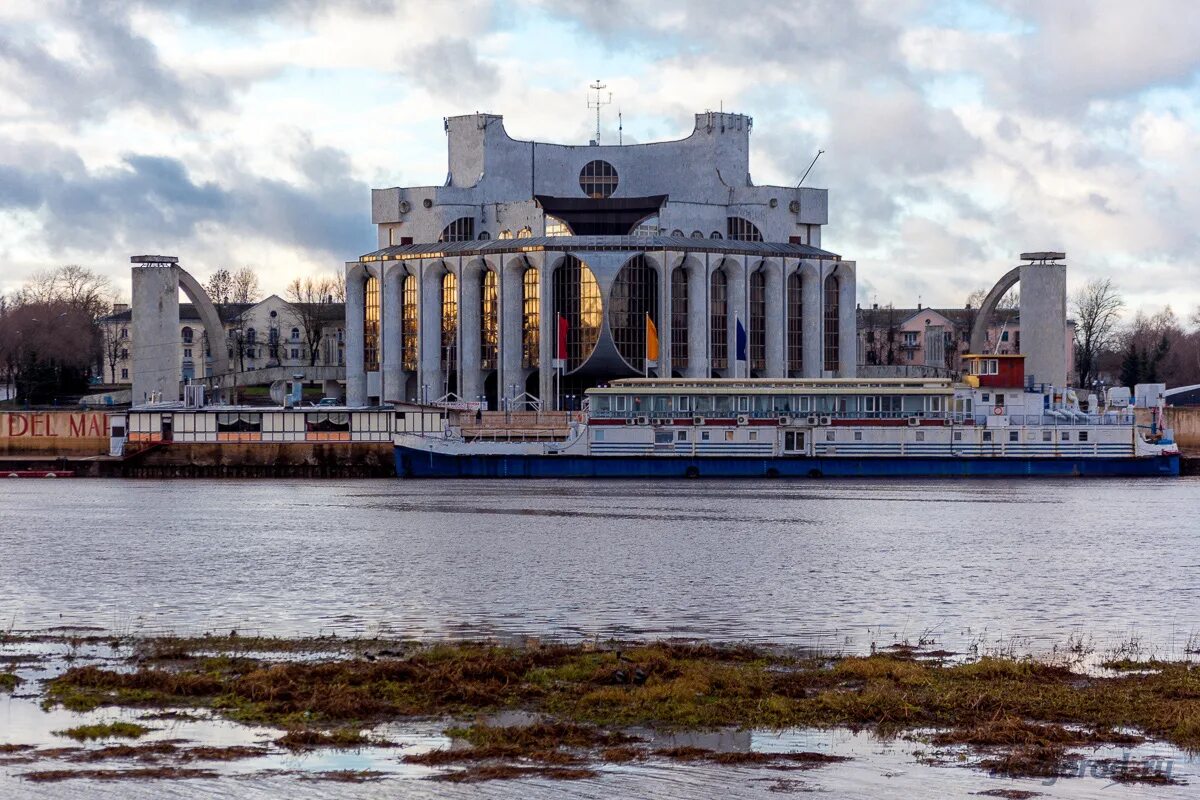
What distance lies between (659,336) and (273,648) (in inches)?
4730

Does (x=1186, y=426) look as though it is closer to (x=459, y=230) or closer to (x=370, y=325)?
(x=459, y=230)

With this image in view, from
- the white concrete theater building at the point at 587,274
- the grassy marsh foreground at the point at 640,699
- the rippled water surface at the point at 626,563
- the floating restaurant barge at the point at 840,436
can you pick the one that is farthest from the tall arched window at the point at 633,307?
the grassy marsh foreground at the point at 640,699

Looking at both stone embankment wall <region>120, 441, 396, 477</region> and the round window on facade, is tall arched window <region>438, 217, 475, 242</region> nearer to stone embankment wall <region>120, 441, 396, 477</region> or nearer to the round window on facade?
the round window on facade

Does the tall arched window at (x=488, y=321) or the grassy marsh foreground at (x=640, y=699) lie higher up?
the tall arched window at (x=488, y=321)

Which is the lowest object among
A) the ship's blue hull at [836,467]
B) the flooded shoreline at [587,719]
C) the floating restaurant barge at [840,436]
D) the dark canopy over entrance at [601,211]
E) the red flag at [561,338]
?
the flooded shoreline at [587,719]

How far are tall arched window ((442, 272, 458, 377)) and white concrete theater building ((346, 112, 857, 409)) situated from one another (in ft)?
0.59

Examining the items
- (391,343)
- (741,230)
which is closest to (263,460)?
(391,343)

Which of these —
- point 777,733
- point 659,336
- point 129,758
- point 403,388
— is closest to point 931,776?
point 777,733

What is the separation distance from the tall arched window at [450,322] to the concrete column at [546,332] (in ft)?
30.5

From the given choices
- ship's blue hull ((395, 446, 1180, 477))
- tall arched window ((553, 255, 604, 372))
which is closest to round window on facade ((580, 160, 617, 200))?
tall arched window ((553, 255, 604, 372))

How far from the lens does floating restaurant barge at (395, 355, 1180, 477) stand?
11056cm

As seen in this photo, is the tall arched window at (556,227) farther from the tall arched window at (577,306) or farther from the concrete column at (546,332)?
the concrete column at (546,332)

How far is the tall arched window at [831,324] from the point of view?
16612cm

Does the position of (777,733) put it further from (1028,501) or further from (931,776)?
(1028,501)
